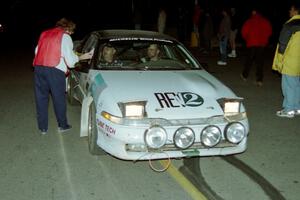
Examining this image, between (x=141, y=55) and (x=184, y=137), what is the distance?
2.51 metres

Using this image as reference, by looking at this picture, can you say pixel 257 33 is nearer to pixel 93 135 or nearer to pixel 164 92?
pixel 164 92

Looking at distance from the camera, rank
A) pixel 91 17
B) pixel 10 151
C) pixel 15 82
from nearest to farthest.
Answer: pixel 10 151 → pixel 15 82 → pixel 91 17

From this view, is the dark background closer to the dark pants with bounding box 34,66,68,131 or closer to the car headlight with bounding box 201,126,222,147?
the dark pants with bounding box 34,66,68,131

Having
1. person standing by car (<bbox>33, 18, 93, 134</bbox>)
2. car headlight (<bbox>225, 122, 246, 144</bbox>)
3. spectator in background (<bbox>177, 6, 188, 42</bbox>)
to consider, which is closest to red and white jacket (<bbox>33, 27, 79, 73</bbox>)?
person standing by car (<bbox>33, 18, 93, 134</bbox>)

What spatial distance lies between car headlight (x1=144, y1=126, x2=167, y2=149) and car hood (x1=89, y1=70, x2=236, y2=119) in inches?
6.9

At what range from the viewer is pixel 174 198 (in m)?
4.68

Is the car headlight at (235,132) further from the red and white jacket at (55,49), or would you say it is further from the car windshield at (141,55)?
the red and white jacket at (55,49)

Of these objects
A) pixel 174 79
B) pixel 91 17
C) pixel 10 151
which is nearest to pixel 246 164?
pixel 174 79

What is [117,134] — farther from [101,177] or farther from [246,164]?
[246,164]

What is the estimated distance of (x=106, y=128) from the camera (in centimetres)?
529

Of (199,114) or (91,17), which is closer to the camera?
(199,114)

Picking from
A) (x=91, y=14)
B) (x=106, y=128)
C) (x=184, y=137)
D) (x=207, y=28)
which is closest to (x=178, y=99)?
(x=184, y=137)

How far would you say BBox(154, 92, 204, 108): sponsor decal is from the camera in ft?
17.4

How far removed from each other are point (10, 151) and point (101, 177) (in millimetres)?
1524
